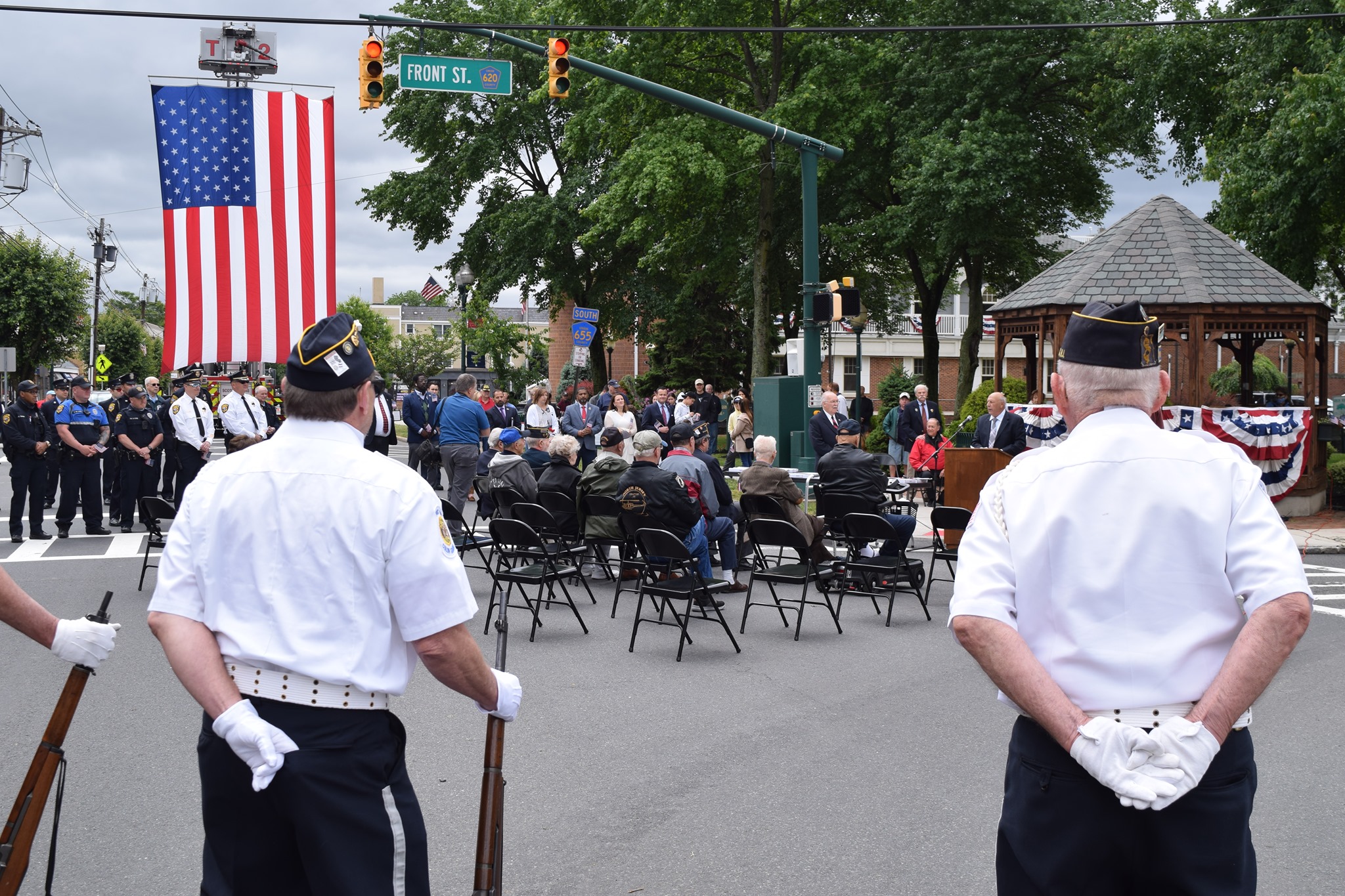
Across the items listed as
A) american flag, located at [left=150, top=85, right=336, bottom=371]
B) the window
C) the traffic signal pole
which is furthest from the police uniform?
the window

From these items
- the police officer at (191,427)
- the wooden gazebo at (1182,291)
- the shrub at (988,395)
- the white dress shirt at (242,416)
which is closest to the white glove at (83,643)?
the white dress shirt at (242,416)

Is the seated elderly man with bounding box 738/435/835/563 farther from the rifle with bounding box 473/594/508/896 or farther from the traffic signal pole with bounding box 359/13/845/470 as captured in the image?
the rifle with bounding box 473/594/508/896

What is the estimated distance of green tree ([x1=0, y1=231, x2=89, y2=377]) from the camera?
46656 mm

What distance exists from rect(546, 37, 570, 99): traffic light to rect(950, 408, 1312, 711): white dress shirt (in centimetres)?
1187

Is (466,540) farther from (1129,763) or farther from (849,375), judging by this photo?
(849,375)

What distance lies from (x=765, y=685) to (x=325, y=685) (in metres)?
5.07

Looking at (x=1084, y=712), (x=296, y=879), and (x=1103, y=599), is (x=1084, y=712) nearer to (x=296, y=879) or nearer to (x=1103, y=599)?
(x=1103, y=599)

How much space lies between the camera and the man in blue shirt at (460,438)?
15.1 metres

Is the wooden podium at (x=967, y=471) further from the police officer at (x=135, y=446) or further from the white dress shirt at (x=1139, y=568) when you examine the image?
the white dress shirt at (x=1139, y=568)

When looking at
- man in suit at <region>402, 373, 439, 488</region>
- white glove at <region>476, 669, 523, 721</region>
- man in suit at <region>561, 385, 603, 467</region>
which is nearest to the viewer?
white glove at <region>476, 669, 523, 721</region>

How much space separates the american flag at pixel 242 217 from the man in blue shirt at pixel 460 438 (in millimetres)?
6736

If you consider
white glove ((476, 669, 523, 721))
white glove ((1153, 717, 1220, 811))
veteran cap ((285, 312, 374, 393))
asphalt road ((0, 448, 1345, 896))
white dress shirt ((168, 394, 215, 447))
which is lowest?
asphalt road ((0, 448, 1345, 896))

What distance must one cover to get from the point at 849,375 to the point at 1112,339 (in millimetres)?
56252

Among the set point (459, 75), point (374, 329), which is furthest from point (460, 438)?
point (374, 329)
